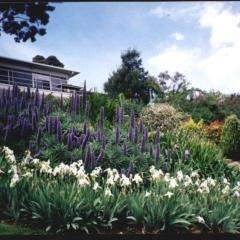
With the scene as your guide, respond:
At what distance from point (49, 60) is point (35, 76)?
53 cm

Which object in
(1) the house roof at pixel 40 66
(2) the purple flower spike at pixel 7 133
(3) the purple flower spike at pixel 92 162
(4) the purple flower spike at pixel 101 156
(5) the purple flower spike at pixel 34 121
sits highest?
(1) the house roof at pixel 40 66

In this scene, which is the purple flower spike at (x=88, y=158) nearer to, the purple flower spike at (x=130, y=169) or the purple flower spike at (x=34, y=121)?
the purple flower spike at (x=130, y=169)

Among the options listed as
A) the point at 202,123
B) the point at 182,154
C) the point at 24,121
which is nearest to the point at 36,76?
the point at 24,121

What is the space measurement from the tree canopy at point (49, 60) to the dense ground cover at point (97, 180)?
3.37 feet

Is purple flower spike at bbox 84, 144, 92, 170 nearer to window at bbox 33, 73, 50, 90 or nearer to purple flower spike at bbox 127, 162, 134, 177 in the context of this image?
purple flower spike at bbox 127, 162, 134, 177

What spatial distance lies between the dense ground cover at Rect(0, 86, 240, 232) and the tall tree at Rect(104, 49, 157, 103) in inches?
95.0

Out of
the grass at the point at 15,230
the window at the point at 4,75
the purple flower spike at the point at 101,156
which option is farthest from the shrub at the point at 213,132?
the grass at the point at 15,230

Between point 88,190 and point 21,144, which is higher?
point 21,144

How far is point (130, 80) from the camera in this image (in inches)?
488

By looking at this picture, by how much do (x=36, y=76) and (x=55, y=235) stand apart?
5557 millimetres

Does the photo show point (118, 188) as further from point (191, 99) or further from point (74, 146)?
point (191, 99)

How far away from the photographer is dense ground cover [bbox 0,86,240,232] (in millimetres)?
5910

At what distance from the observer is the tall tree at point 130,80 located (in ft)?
37.4

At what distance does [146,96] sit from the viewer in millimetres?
13977
